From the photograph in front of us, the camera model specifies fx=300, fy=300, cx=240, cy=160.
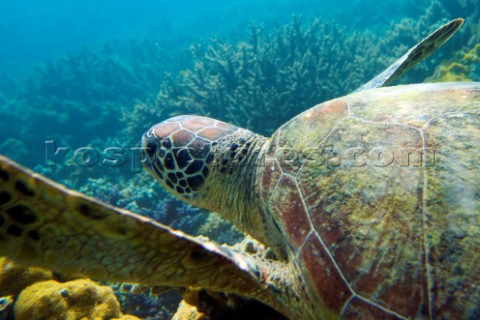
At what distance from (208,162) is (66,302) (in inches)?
50.2

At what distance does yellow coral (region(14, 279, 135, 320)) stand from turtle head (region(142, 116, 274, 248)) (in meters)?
0.92

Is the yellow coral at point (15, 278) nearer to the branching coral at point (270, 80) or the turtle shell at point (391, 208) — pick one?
the turtle shell at point (391, 208)

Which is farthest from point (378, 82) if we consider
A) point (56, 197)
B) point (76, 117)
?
point (76, 117)

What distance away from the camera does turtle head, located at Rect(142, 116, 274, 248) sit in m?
2.15

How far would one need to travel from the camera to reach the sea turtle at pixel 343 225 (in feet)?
3.34

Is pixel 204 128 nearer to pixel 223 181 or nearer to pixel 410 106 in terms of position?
pixel 223 181

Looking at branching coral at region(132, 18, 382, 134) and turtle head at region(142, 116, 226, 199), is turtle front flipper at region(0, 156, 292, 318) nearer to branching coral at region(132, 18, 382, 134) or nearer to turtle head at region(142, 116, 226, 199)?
turtle head at region(142, 116, 226, 199)

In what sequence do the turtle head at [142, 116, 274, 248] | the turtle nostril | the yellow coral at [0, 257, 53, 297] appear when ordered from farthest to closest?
the turtle nostril
the turtle head at [142, 116, 274, 248]
the yellow coral at [0, 257, 53, 297]

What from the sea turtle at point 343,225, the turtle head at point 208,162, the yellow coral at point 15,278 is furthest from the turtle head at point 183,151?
the yellow coral at point 15,278

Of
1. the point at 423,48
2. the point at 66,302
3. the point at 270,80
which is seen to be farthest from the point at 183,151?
the point at 270,80

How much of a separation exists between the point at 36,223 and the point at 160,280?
51cm

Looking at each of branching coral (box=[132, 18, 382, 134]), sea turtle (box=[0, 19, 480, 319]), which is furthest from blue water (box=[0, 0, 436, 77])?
sea turtle (box=[0, 19, 480, 319])

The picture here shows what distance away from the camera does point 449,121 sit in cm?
127

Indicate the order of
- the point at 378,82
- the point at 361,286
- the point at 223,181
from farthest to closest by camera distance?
1. the point at 378,82
2. the point at 223,181
3. the point at 361,286
